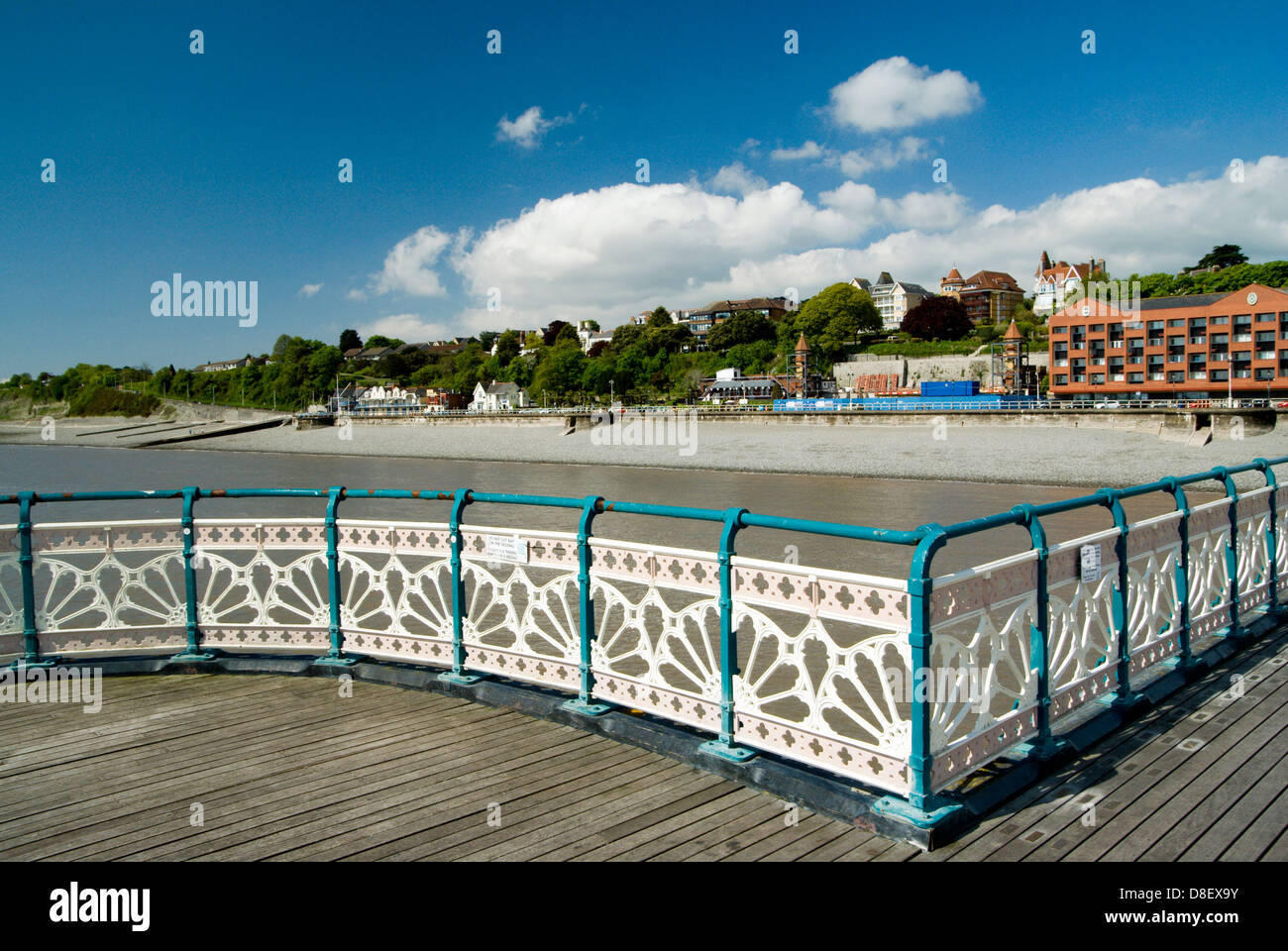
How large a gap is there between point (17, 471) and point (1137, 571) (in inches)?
2943

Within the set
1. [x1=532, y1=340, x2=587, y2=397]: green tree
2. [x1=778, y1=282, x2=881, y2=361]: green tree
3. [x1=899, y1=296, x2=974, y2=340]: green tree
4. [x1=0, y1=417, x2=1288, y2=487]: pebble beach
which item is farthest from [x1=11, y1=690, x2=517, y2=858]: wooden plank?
[x1=532, y1=340, x2=587, y2=397]: green tree

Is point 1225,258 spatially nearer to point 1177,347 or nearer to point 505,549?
point 1177,347

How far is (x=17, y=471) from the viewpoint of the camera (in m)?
62.2

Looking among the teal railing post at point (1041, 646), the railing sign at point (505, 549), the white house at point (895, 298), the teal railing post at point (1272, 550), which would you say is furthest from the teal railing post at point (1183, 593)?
the white house at point (895, 298)

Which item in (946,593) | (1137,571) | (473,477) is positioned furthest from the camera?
(473,477)

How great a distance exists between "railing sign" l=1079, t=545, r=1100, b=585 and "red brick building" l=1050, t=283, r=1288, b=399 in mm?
76392

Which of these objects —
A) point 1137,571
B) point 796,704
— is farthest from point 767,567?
point 796,704

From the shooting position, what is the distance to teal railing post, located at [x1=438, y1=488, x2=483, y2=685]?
545 cm

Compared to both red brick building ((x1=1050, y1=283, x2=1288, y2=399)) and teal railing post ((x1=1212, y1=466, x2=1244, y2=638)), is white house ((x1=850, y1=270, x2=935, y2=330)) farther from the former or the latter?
teal railing post ((x1=1212, y1=466, x2=1244, y2=638))

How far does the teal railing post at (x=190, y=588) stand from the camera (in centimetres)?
593

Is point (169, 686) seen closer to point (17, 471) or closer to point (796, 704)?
point (796, 704)

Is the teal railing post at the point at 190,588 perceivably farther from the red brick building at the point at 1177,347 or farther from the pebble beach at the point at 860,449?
the red brick building at the point at 1177,347

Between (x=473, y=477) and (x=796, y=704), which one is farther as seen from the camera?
(x=473, y=477)

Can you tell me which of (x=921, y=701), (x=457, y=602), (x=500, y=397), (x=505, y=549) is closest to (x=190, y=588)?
(x=457, y=602)
